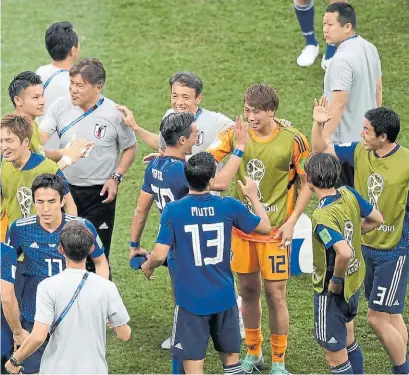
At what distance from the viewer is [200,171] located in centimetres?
649

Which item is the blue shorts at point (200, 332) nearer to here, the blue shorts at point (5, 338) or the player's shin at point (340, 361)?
the player's shin at point (340, 361)

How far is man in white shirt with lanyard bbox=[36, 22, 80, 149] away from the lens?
28.6 ft

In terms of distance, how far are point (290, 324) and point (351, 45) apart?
2.25 m

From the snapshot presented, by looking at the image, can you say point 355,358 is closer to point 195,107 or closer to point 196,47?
point 195,107

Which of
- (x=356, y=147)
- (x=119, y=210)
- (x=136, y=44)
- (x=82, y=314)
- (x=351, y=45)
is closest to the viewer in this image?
(x=82, y=314)

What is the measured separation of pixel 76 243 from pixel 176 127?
1376 mm

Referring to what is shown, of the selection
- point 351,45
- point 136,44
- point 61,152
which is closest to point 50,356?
point 61,152

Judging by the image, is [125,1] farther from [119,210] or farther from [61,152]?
[61,152]

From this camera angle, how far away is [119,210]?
1041 centimetres

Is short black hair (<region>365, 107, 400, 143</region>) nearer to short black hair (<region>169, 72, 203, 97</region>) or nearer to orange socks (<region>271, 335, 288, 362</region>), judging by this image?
short black hair (<region>169, 72, 203, 97</region>)

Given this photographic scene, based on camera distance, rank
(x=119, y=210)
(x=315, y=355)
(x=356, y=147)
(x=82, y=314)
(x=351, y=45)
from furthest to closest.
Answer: (x=119, y=210) < (x=351, y=45) < (x=315, y=355) < (x=356, y=147) < (x=82, y=314)

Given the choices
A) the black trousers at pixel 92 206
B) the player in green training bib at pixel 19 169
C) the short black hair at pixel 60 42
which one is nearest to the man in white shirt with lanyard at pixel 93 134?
the black trousers at pixel 92 206

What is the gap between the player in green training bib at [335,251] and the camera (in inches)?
263

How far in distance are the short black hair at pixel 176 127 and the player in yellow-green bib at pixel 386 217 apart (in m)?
0.92
